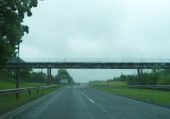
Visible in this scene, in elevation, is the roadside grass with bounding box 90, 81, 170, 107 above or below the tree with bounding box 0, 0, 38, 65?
below

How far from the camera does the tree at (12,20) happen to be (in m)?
25.3

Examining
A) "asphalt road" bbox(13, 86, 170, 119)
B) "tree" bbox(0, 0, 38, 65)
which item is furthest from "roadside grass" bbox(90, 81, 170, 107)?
"tree" bbox(0, 0, 38, 65)

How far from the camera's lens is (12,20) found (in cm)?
2634

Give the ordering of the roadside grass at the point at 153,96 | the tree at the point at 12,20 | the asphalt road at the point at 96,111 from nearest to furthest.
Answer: the asphalt road at the point at 96,111 → the tree at the point at 12,20 → the roadside grass at the point at 153,96

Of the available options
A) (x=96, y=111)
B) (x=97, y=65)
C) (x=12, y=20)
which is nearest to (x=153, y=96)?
(x=12, y=20)

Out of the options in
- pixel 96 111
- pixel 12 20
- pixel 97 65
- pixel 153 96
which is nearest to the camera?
pixel 96 111

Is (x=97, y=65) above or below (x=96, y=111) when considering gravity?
above

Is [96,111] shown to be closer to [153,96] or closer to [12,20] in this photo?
[12,20]

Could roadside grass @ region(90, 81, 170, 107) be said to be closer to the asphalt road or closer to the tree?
the asphalt road

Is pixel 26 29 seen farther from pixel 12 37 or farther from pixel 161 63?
pixel 161 63

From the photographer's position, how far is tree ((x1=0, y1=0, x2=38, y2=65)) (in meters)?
25.3

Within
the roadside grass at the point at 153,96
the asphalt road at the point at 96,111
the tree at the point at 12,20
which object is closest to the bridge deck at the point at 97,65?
the roadside grass at the point at 153,96

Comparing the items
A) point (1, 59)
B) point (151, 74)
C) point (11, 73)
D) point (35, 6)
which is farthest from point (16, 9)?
point (11, 73)

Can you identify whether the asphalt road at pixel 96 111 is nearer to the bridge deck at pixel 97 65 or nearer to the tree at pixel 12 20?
the tree at pixel 12 20
